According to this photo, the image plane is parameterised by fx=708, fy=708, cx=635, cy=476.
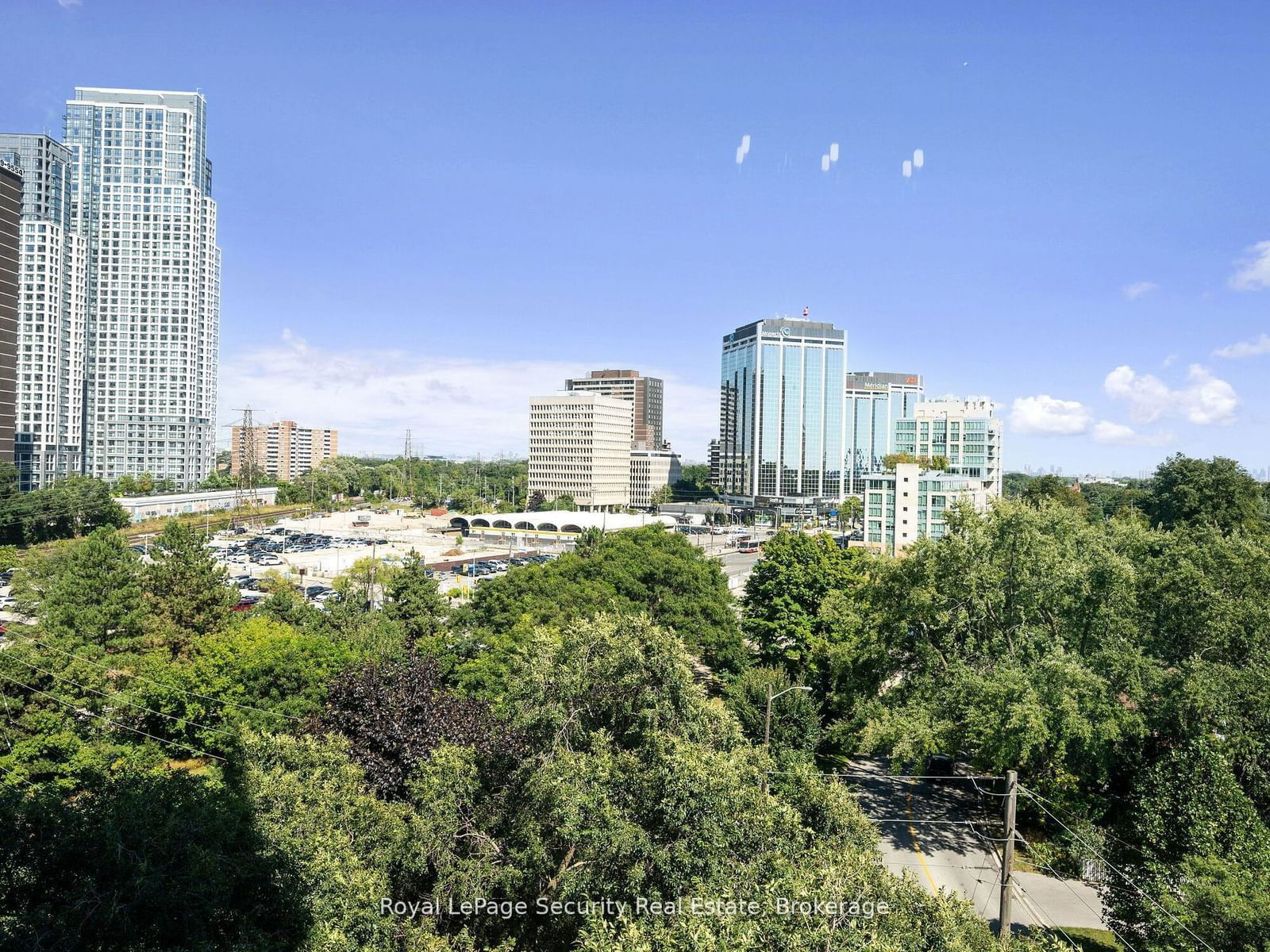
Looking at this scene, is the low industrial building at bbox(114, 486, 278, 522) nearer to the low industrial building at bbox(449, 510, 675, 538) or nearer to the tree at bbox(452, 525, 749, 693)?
the low industrial building at bbox(449, 510, 675, 538)

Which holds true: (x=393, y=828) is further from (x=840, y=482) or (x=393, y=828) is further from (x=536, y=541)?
(x=840, y=482)

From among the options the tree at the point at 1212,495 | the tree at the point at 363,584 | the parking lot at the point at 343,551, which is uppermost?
the tree at the point at 1212,495

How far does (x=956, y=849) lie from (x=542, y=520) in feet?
291

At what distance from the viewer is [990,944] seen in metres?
9.56

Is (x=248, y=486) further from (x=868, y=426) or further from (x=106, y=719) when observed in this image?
(x=868, y=426)

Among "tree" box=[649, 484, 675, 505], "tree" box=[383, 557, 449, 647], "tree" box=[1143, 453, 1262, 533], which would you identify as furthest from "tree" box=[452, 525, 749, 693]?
"tree" box=[649, 484, 675, 505]

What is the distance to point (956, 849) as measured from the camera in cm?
2066

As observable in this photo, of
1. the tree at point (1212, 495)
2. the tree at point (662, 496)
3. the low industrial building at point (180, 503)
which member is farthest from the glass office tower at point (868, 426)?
the low industrial building at point (180, 503)

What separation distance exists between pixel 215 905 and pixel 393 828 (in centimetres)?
472

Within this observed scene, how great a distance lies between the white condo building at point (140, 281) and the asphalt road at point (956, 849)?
Result: 124353mm

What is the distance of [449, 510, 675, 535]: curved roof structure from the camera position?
339 ft

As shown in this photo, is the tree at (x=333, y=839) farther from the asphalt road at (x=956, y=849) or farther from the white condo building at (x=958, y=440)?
the white condo building at (x=958, y=440)

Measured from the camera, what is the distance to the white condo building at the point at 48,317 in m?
95.9

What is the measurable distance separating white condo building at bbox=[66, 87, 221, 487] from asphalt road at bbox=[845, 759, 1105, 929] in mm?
124353
